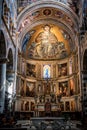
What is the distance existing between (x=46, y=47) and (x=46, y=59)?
2.16 meters

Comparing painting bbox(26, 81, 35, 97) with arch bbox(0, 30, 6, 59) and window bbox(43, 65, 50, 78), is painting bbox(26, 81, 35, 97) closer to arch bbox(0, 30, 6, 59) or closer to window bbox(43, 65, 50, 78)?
window bbox(43, 65, 50, 78)

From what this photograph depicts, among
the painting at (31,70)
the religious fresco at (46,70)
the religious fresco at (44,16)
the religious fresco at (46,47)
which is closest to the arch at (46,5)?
the religious fresco at (44,16)

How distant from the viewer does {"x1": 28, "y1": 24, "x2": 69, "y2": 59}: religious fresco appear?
35.6 m

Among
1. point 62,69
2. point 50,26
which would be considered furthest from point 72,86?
point 50,26

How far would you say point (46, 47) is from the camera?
3628cm

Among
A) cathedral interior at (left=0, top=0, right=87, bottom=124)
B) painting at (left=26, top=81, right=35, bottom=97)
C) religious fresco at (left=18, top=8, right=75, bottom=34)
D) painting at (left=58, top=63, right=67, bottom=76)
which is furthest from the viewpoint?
painting at (left=58, top=63, right=67, bottom=76)

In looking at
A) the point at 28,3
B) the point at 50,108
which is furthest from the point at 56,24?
the point at 50,108

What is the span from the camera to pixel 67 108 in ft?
105

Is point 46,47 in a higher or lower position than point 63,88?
higher

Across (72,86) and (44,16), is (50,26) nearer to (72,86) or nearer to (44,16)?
(44,16)

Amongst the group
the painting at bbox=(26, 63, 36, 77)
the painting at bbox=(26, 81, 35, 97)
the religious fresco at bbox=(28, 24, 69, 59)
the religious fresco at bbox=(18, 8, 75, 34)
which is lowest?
the painting at bbox=(26, 81, 35, 97)

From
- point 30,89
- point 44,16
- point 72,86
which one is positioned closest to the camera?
point 72,86

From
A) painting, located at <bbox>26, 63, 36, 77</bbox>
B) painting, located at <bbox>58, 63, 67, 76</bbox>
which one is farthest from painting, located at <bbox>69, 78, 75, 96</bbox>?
painting, located at <bbox>26, 63, 36, 77</bbox>

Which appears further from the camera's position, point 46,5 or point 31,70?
point 31,70
